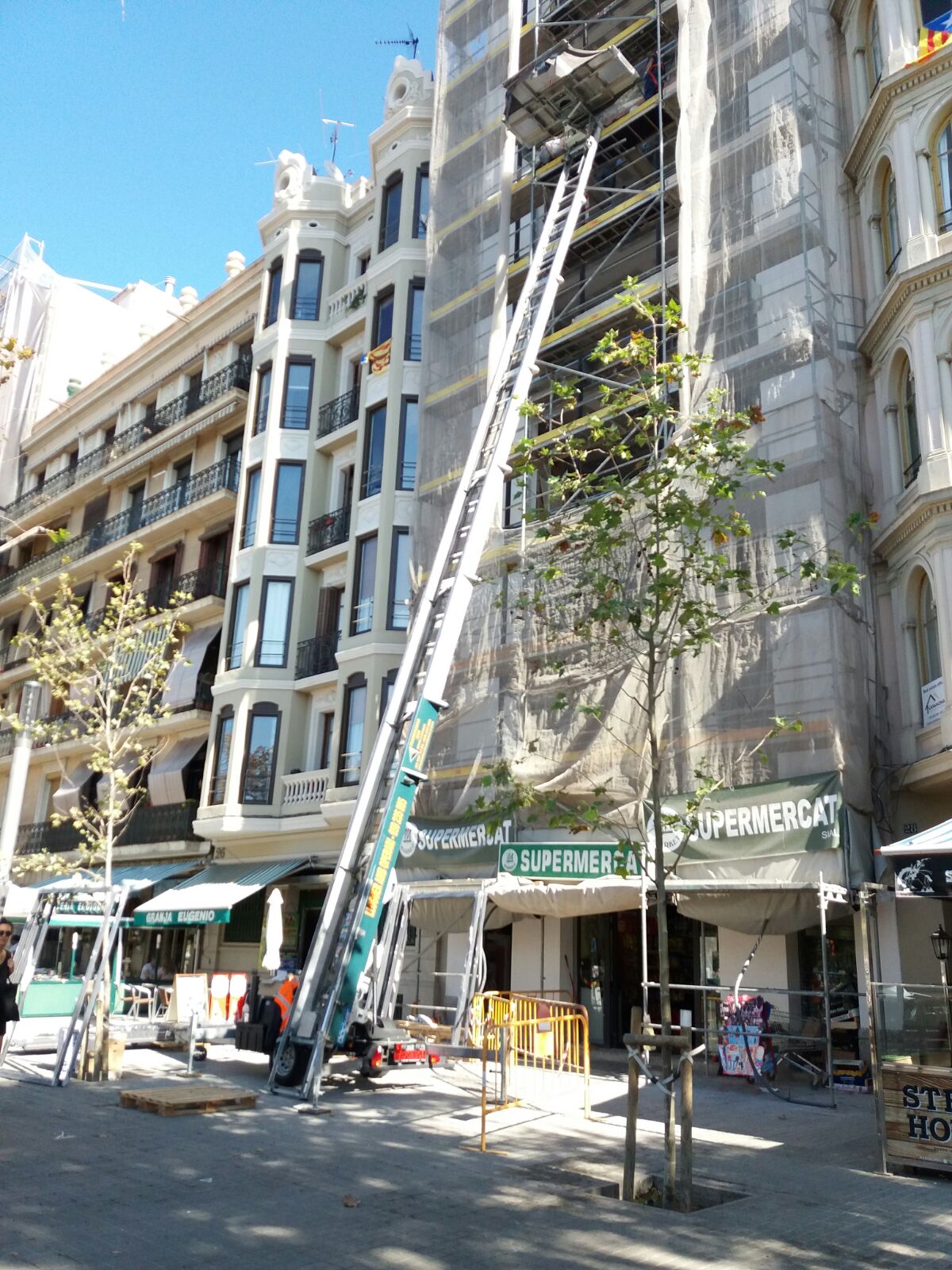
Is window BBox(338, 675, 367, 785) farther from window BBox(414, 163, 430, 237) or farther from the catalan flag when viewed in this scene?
the catalan flag

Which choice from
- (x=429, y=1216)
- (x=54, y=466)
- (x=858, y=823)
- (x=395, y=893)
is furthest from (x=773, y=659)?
(x=54, y=466)

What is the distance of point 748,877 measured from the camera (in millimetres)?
15148

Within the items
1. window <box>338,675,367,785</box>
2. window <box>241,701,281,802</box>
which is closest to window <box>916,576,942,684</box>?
window <box>338,675,367,785</box>

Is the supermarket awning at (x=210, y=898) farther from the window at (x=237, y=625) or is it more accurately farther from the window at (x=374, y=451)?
the window at (x=374, y=451)

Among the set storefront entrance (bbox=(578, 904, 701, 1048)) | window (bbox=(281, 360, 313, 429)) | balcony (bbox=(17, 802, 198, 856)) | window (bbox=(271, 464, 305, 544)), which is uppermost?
window (bbox=(281, 360, 313, 429))

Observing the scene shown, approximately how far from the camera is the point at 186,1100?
11625mm

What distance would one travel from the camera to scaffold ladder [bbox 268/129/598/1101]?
12555 millimetres

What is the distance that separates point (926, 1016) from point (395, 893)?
8.91 metres

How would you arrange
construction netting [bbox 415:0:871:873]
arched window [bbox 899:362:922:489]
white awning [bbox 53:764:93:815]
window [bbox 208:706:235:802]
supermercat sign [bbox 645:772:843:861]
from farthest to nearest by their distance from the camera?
white awning [bbox 53:764:93:815] → window [bbox 208:706:235:802] → arched window [bbox 899:362:922:489] → construction netting [bbox 415:0:871:873] → supermercat sign [bbox 645:772:843:861]

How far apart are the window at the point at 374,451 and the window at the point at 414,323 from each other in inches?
58.7

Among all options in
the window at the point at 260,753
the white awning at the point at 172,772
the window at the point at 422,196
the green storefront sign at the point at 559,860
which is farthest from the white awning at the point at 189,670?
the green storefront sign at the point at 559,860

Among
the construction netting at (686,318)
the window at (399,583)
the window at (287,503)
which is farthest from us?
the window at (287,503)

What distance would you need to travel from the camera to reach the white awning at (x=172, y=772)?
28.0m

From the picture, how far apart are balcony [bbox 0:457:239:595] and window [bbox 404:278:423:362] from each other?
6.90 metres
